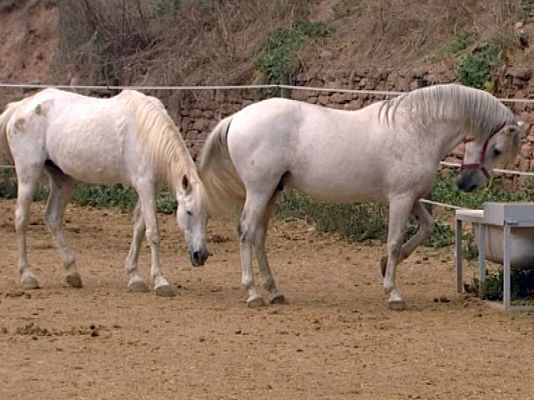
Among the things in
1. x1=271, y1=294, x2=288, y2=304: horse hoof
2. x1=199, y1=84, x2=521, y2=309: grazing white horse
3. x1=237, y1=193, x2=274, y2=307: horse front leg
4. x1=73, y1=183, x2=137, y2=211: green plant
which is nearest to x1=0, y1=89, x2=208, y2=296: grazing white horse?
x1=237, y1=193, x2=274, y2=307: horse front leg

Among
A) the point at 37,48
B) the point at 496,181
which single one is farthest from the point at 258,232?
the point at 37,48

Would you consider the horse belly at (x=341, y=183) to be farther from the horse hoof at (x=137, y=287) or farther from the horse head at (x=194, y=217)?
the horse hoof at (x=137, y=287)

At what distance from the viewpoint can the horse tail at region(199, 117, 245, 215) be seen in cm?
897

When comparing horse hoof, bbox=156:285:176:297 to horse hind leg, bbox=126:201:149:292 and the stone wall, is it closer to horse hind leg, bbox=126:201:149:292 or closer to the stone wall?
horse hind leg, bbox=126:201:149:292

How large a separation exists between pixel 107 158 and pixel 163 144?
1.66 feet

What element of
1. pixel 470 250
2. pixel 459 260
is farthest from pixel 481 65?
pixel 459 260

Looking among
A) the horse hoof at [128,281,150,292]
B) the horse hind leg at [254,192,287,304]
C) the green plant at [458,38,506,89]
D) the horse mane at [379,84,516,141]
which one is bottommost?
the horse hoof at [128,281,150,292]

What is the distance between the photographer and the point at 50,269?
415 inches

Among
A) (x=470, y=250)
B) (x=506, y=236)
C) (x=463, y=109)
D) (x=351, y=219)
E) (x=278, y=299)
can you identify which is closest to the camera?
(x=506, y=236)

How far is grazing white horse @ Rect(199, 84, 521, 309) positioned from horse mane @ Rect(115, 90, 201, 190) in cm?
43

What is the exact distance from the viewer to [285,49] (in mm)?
16797

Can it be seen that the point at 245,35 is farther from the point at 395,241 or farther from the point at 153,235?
the point at 395,241

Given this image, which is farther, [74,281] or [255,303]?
[74,281]

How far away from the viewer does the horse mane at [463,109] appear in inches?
333
